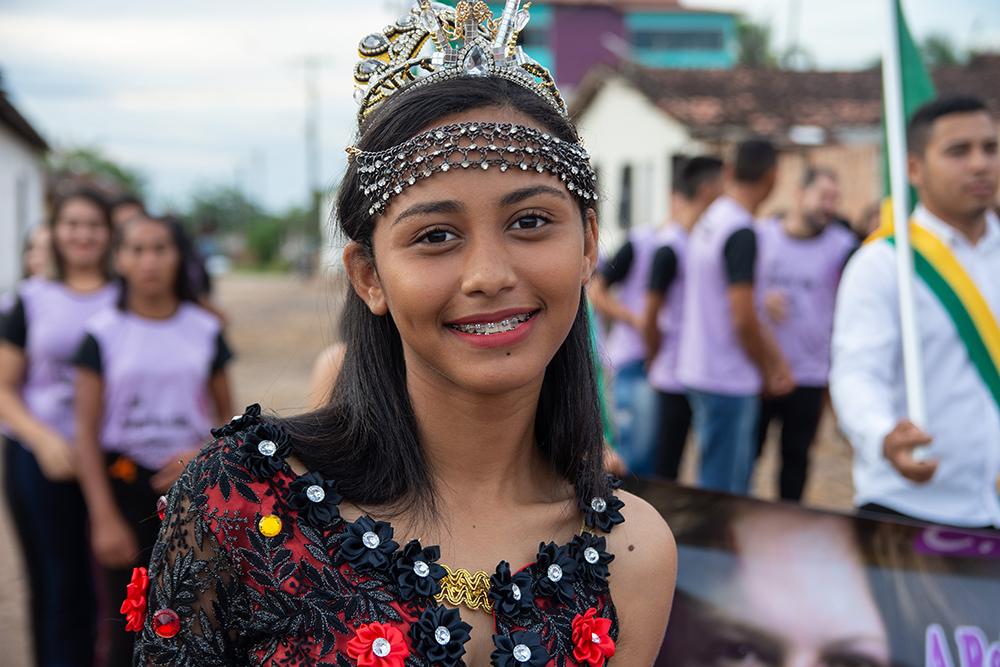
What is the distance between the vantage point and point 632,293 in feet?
22.5

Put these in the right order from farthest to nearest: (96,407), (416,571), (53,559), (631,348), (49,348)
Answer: (631,348) → (49,348) → (53,559) → (96,407) → (416,571)

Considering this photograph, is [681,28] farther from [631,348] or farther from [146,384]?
[146,384]

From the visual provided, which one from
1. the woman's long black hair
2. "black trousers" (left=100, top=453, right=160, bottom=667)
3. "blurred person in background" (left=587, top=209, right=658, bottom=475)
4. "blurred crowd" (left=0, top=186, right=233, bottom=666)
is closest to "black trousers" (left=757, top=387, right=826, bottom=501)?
"blurred person in background" (left=587, top=209, right=658, bottom=475)

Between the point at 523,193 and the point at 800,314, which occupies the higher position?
the point at 523,193

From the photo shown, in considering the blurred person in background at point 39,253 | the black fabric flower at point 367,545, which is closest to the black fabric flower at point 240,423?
the black fabric flower at point 367,545

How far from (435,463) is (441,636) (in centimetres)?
34

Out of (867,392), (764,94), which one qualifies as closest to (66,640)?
(867,392)

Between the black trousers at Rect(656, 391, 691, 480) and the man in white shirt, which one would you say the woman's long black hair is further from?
the black trousers at Rect(656, 391, 691, 480)

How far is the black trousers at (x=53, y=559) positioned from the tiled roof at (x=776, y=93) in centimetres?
1547

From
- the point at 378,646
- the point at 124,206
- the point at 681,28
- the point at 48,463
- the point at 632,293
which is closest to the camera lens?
the point at 378,646

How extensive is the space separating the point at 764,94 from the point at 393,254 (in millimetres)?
19484

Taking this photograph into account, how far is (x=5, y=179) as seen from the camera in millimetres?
15156

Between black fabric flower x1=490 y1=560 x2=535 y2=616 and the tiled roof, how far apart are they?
1718 cm

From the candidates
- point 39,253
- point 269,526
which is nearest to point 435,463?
point 269,526
